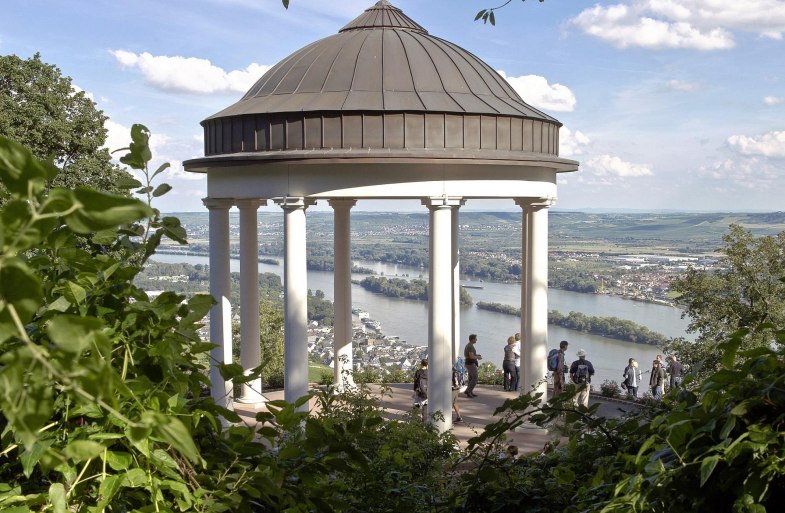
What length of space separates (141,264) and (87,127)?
28435 mm

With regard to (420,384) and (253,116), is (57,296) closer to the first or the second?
(253,116)

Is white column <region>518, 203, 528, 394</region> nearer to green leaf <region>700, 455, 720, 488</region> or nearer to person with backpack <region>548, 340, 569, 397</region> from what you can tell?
person with backpack <region>548, 340, 569, 397</region>

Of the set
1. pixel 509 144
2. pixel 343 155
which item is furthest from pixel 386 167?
pixel 509 144

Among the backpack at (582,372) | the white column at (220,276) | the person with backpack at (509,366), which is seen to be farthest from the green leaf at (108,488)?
the person with backpack at (509,366)

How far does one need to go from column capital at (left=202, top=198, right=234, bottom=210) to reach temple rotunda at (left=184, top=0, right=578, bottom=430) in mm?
29

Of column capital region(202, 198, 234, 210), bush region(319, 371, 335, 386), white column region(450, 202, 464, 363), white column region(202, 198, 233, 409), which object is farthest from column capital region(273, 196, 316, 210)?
bush region(319, 371, 335, 386)

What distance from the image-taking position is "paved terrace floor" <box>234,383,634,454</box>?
19312 millimetres

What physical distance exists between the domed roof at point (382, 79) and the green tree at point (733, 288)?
41.5 ft

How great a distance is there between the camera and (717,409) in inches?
115

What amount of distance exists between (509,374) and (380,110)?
1167cm

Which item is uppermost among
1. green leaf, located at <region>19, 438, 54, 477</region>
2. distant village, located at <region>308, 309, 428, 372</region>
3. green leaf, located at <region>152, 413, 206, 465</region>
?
green leaf, located at <region>152, 413, 206, 465</region>

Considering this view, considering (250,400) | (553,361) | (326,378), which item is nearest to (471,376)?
(553,361)

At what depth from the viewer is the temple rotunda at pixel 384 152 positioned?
1694cm

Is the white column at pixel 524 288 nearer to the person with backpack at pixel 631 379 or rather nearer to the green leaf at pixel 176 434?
the person with backpack at pixel 631 379
